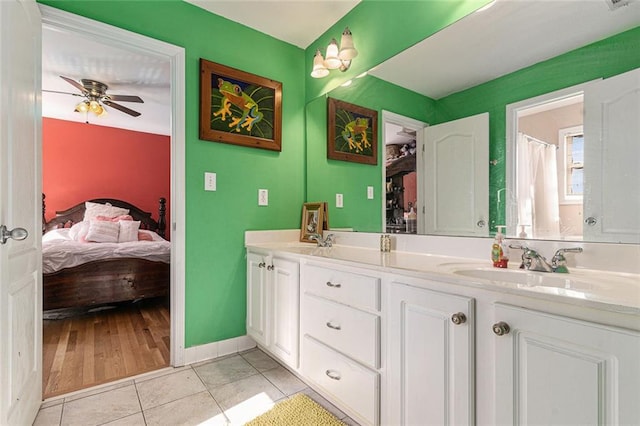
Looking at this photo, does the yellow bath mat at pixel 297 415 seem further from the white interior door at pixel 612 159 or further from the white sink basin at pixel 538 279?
the white interior door at pixel 612 159

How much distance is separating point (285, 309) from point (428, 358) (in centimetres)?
95

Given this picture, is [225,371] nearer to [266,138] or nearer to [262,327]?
A: [262,327]

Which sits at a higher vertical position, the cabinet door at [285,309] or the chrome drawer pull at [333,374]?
the cabinet door at [285,309]

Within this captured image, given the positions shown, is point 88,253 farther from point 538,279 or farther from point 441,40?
point 538,279

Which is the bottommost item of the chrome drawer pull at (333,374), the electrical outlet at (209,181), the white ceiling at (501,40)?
the chrome drawer pull at (333,374)

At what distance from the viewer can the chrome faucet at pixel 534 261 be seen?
1157mm

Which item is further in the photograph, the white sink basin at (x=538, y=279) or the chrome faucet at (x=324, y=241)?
the chrome faucet at (x=324, y=241)

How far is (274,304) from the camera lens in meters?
1.93

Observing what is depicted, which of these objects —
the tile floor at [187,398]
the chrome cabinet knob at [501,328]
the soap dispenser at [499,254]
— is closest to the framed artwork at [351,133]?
the soap dispenser at [499,254]

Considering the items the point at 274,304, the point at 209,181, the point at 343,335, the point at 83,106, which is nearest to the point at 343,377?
the point at 343,335

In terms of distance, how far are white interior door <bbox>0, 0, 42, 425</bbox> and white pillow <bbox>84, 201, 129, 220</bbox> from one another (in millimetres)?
3538

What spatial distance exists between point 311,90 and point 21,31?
68.2 inches

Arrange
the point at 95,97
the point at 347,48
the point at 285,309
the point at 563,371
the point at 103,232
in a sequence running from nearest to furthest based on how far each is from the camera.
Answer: the point at 563,371
the point at 285,309
the point at 347,48
the point at 95,97
the point at 103,232

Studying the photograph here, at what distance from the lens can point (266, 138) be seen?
2.38m
